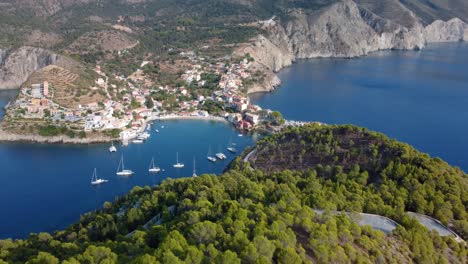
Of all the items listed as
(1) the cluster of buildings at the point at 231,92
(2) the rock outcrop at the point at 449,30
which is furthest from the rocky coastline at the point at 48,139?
(2) the rock outcrop at the point at 449,30

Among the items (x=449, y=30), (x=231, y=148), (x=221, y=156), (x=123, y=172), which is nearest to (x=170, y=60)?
(x=231, y=148)

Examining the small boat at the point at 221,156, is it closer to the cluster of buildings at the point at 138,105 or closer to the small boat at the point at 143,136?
the cluster of buildings at the point at 138,105

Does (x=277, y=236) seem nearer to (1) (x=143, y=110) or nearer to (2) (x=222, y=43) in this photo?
(1) (x=143, y=110)

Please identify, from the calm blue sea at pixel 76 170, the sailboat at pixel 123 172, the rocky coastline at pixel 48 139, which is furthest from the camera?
the rocky coastline at pixel 48 139

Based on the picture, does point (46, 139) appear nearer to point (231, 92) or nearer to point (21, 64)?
point (231, 92)

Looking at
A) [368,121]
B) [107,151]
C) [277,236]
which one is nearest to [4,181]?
[107,151]
